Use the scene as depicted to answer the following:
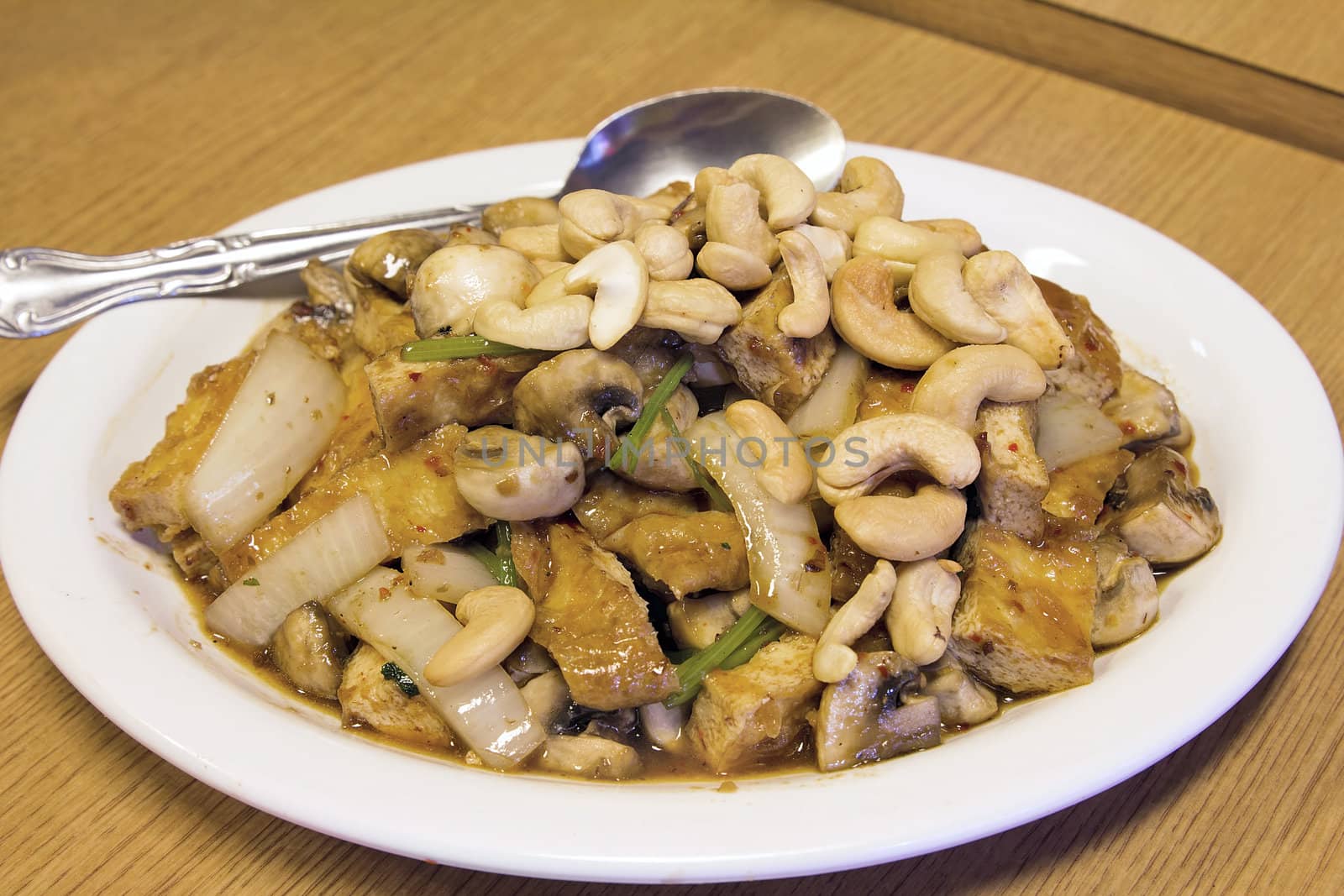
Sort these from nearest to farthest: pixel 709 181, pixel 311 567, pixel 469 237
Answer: pixel 311 567 < pixel 709 181 < pixel 469 237

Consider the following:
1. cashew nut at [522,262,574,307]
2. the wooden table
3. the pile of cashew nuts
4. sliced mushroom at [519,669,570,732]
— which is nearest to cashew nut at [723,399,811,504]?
the pile of cashew nuts

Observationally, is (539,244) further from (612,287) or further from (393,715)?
(393,715)

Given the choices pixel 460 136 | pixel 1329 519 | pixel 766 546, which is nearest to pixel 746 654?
pixel 766 546

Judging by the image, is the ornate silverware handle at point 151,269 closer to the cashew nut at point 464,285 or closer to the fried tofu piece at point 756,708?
the cashew nut at point 464,285

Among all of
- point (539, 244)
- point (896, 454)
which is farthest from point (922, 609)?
point (539, 244)

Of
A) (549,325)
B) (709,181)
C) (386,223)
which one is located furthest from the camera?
(386,223)

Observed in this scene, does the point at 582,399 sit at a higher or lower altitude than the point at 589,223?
lower

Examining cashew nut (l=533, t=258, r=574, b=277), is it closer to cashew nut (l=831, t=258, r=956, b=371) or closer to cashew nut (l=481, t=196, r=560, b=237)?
cashew nut (l=481, t=196, r=560, b=237)

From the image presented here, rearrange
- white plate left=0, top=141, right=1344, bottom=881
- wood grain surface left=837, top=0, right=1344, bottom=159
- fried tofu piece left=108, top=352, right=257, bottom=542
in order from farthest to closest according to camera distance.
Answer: wood grain surface left=837, top=0, right=1344, bottom=159 < fried tofu piece left=108, top=352, right=257, bottom=542 < white plate left=0, top=141, right=1344, bottom=881
